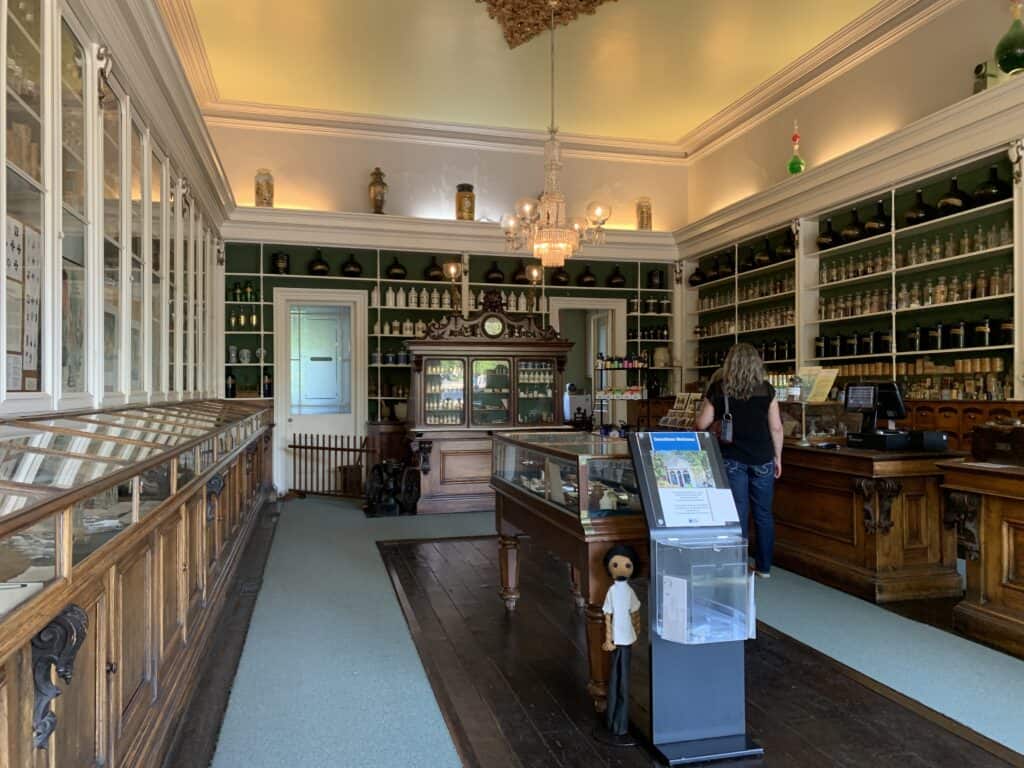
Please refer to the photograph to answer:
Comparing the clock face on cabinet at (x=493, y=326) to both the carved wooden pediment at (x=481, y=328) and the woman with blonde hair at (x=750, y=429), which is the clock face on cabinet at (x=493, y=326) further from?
the woman with blonde hair at (x=750, y=429)

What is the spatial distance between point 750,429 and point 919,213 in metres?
3.10

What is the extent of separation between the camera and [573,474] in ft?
9.41

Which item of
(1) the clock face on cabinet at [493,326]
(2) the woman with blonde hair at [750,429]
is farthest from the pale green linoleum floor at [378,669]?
(1) the clock face on cabinet at [493,326]

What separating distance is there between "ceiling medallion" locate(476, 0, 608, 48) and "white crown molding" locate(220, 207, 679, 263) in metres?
2.79

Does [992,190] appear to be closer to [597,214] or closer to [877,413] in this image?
[877,413]

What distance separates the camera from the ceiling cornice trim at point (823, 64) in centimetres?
624

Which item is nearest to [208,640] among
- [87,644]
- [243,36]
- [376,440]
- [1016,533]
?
[87,644]

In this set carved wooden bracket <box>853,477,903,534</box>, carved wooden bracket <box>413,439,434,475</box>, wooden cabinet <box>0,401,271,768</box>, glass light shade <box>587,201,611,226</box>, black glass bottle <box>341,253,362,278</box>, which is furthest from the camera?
black glass bottle <box>341,253,362,278</box>

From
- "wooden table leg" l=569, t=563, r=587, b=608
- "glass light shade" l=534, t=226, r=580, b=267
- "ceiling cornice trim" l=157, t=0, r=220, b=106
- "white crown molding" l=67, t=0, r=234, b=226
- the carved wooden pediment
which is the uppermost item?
"ceiling cornice trim" l=157, t=0, r=220, b=106

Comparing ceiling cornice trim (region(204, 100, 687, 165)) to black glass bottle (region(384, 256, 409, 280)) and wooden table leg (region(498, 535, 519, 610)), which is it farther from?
wooden table leg (region(498, 535, 519, 610))

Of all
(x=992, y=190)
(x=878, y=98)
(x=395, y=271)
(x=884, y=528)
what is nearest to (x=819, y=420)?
(x=884, y=528)

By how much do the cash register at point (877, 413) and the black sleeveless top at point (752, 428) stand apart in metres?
0.65

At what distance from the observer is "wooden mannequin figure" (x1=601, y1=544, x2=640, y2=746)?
2.57 meters

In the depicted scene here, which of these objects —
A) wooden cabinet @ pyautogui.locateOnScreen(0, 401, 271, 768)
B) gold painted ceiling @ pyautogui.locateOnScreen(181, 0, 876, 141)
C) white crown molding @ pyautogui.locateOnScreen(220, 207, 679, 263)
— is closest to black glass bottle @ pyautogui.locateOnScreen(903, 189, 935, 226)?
gold painted ceiling @ pyautogui.locateOnScreen(181, 0, 876, 141)
